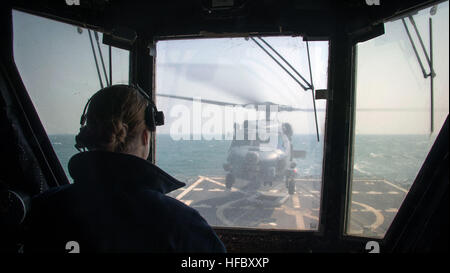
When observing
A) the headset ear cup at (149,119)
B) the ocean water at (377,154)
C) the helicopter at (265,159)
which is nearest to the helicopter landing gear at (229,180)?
the helicopter at (265,159)

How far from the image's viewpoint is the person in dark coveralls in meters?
0.81

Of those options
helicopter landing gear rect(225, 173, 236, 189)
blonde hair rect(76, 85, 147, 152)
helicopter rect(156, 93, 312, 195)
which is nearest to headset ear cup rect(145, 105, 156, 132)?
blonde hair rect(76, 85, 147, 152)

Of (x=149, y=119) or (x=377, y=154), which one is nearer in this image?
Answer: (x=149, y=119)

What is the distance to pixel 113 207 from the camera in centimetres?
82

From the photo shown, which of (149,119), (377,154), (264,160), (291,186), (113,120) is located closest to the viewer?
(113,120)

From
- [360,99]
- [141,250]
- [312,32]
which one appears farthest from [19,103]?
[360,99]

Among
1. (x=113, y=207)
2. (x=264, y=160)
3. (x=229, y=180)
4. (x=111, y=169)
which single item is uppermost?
(x=111, y=169)

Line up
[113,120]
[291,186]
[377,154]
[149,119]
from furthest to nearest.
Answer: [291,186] < [377,154] < [149,119] < [113,120]

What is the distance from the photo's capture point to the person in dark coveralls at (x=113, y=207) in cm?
81

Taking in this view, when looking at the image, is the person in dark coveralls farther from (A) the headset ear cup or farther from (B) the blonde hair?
(A) the headset ear cup

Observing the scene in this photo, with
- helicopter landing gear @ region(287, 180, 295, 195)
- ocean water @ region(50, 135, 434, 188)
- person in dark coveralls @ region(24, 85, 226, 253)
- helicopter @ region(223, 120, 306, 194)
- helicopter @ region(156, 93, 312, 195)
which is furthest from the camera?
helicopter @ region(223, 120, 306, 194)

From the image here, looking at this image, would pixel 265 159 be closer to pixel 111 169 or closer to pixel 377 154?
pixel 377 154


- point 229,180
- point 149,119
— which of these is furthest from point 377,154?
point 229,180

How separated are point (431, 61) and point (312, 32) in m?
0.90
